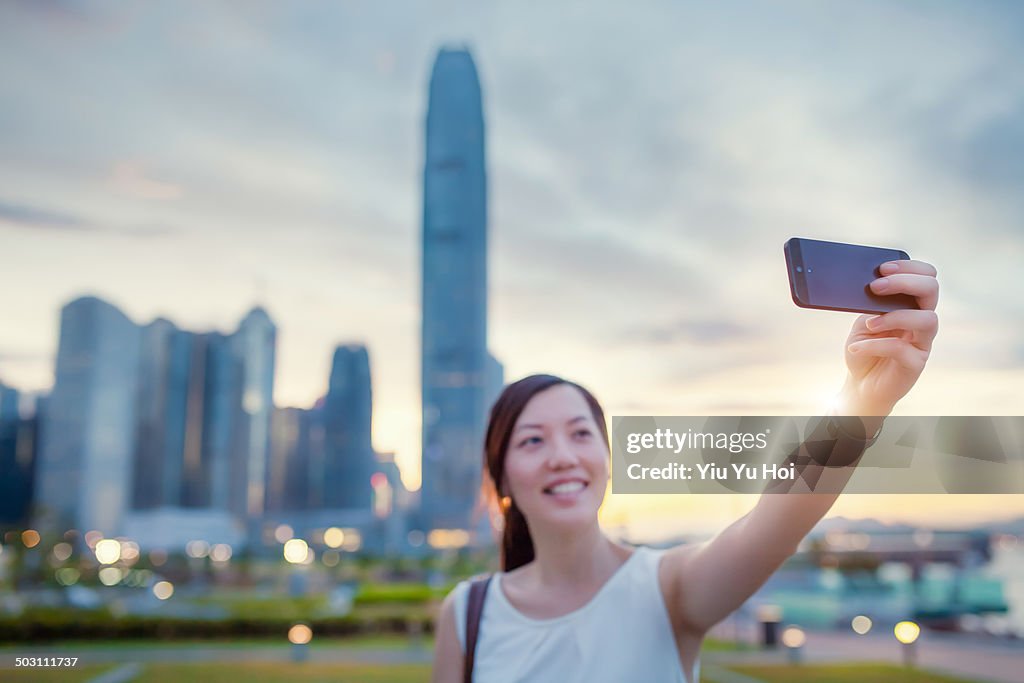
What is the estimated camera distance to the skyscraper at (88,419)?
47094 millimetres

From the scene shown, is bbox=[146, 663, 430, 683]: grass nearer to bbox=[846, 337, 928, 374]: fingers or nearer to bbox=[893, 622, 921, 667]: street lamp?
bbox=[893, 622, 921, 667]: street lamp

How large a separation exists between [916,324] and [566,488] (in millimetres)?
729

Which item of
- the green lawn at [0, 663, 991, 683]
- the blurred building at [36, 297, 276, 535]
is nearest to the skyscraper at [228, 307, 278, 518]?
the blurred building at [36, 297, 276, 535]

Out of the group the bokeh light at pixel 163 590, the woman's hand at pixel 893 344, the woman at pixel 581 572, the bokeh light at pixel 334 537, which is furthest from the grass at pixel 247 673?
the bokeh light at pixel 334 537

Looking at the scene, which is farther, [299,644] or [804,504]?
[299,644]

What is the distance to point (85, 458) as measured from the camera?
51906 mm

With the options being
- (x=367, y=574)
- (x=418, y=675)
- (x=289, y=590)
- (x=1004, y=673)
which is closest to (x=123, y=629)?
(x=418, y=675)

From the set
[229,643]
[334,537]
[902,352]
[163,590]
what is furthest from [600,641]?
[334,537]

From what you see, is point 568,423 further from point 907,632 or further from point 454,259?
point 454,259

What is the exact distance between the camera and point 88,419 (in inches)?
2000

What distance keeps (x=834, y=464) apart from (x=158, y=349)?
213 ft

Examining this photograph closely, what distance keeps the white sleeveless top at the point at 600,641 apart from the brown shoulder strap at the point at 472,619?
15 millimetres

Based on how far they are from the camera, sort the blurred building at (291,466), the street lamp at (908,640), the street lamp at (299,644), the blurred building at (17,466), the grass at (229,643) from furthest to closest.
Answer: the blurred building at (291,466) < the blurred building at (17,466) < the grass at (229,643) < the street lamp at (299,644) < the street lamp at (908,640)

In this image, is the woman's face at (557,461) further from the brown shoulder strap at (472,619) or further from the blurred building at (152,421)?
the blurred building at (152,421)
